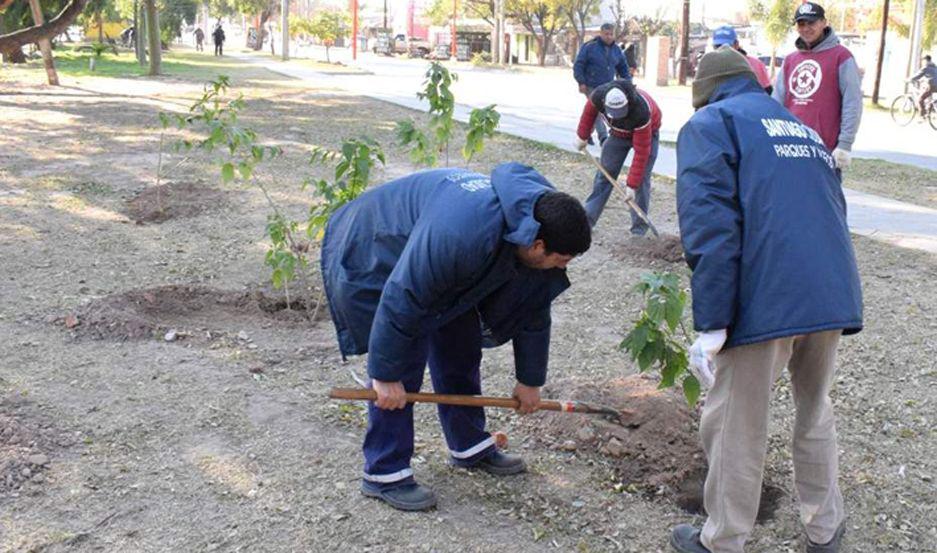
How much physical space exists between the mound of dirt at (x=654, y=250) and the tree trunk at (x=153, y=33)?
18187 millimetres

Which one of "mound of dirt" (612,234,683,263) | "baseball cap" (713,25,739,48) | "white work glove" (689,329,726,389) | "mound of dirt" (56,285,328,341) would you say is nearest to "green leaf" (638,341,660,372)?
"white work glove" (689,329,726,389)

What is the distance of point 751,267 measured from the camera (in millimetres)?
2686

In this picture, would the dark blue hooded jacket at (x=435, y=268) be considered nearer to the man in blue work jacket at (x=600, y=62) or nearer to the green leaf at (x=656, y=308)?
the green leaf at (x=656, y=308)

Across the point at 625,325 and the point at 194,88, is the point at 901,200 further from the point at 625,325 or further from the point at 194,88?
the point at 194,88

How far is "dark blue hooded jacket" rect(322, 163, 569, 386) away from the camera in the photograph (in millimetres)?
2803

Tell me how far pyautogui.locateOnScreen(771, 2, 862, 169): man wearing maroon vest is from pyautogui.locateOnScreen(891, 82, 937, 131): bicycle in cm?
1339

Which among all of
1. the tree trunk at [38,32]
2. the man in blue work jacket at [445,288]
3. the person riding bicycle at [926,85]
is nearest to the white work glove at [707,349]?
the man in blue work jacket at [445,288]

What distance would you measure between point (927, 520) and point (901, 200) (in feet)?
21.3

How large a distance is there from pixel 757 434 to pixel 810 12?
3.48 m

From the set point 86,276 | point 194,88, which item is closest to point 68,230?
point 86,276

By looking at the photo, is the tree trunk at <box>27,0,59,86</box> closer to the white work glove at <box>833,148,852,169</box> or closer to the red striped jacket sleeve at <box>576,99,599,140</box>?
the red striped jacket sleeve at <box>576,99,599,140</box>

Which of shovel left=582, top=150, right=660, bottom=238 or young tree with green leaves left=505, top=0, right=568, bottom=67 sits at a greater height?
young tree with green leaves left=505, top=0, right=568, bottom=67

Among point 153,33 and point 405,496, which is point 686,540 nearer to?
point 405,496

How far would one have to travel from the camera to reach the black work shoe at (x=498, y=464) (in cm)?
365
